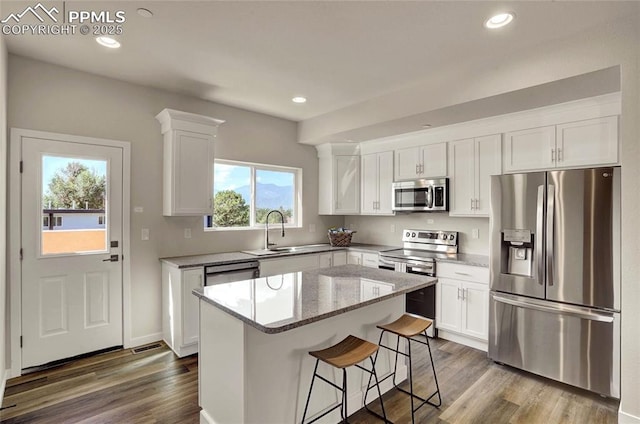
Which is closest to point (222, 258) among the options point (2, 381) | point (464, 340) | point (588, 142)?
point (2, 381)

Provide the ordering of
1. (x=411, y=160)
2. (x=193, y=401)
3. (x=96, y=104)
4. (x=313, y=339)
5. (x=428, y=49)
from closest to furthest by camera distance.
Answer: (x=313, y=339)
(x=193, y=401)
(x=428, y=49)
(x=96, y=104)
(x=411, y=160)

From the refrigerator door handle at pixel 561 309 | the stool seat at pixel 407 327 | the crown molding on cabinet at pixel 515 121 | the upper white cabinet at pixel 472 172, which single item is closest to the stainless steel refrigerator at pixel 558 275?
the refrigerator door handle at pixel 561 309

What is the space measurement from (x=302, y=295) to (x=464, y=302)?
2.23m

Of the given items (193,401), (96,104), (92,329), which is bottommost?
(193,401)

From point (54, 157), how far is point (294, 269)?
2674mm

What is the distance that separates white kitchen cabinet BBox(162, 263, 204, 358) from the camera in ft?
10.3

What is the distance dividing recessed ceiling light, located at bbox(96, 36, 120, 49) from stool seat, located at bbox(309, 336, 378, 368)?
107 inches

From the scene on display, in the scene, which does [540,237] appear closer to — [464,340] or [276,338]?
[464,340]

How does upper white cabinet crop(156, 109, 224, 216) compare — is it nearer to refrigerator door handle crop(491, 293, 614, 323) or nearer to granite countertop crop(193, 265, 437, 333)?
granite countertop crop(193, 265, 437, 333)

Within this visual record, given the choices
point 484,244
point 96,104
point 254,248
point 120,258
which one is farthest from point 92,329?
point 484,244

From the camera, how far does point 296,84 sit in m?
3.38

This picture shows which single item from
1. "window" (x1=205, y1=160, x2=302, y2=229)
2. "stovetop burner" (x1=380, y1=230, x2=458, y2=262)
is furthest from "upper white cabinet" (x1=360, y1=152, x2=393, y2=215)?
"window" (x1=205, y1=160, x2=302, y2=229)

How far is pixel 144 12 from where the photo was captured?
2150mm

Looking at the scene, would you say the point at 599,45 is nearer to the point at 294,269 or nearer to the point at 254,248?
the point at 294,269
